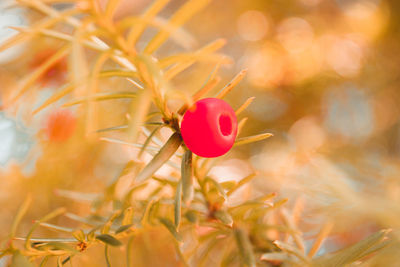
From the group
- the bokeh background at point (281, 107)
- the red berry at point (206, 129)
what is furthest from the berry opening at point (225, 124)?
the bokeh background at point (281, 107)

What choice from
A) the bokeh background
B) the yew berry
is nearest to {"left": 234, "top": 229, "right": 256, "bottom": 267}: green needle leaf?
the bokeh background

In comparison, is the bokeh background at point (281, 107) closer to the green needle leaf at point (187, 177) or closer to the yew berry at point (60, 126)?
the yew berry at point (60, 126)

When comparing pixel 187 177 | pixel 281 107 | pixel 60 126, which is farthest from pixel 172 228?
pixel 281 107

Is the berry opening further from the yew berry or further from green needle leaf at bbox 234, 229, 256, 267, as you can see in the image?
the yew berry

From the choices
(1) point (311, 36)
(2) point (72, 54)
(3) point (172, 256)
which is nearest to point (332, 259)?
(2) point (72, 54)

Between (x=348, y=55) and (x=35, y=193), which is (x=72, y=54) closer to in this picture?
(x=35, y=193)

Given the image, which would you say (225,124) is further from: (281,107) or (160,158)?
(281,107)
